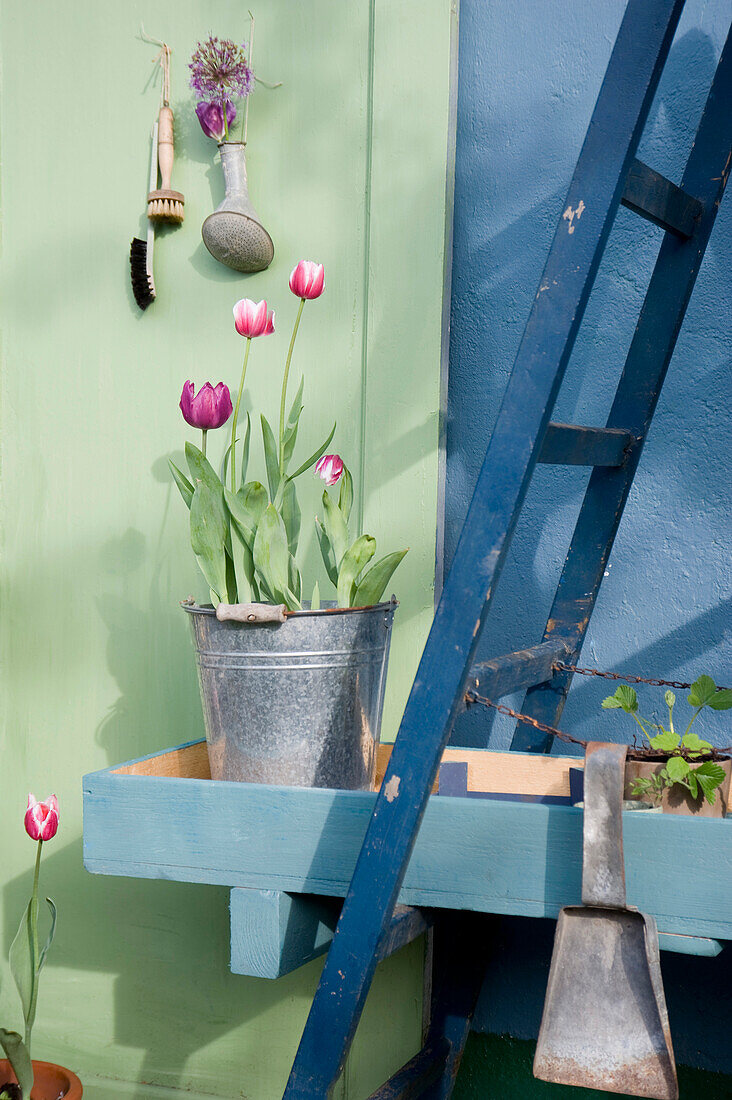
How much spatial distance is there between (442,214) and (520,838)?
1.01m

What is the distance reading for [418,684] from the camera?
37.8 inches

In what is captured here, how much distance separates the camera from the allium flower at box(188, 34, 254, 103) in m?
1.60

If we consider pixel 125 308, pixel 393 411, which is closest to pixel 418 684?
pixel 393 411

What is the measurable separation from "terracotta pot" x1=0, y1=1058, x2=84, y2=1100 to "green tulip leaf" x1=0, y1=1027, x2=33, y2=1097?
7 centimetres

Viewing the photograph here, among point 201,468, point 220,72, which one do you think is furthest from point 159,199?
point 201,468

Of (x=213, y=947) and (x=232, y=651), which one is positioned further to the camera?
(x=213, y=947)

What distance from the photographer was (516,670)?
122 cm

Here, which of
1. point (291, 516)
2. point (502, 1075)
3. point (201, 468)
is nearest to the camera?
point (201, 468)

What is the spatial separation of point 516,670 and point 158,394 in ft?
2.88

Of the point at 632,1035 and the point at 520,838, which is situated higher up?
the point at 520,838

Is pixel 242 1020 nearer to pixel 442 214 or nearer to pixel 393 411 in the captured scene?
pixel 393 411

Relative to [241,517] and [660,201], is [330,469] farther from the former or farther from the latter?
A: [660,201]

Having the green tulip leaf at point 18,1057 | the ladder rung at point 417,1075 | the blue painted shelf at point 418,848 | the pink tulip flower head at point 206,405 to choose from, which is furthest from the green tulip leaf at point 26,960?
the pink tulip flower head at point 206,405

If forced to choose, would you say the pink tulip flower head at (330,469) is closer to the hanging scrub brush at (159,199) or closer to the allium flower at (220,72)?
the hanging scrub brush at (159,199)
